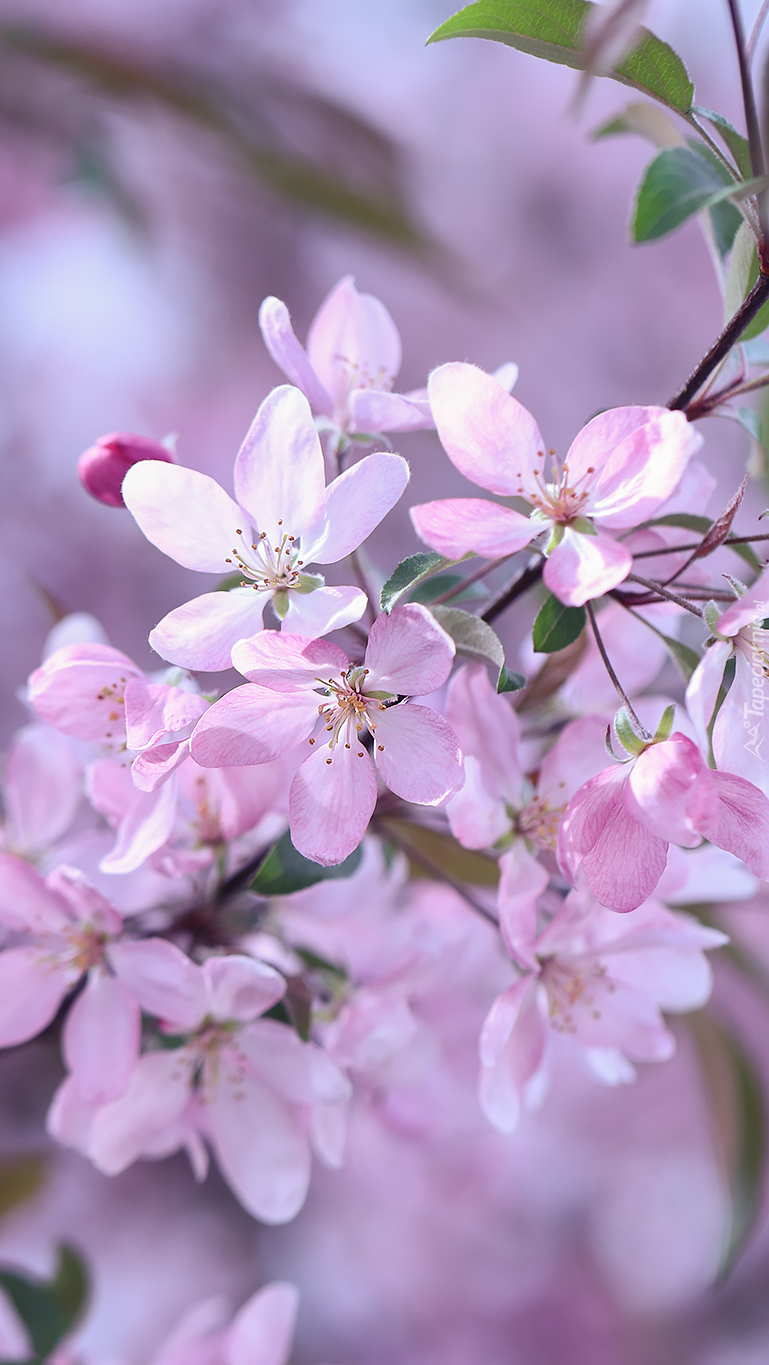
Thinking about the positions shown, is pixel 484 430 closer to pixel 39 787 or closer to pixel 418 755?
pixel 418 755

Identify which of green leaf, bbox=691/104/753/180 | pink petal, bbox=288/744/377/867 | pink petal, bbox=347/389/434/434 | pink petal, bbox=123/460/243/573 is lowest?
pink petal, bbox=288/744/377/867

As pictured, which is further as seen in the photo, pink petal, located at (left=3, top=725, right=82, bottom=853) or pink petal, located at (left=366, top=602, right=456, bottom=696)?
pink petal, located at (left=3, top=725, right=82, bottom=853)

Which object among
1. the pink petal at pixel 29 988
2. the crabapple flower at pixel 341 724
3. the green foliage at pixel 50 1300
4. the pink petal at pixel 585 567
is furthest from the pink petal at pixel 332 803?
the green foliage at pixel 50 1300

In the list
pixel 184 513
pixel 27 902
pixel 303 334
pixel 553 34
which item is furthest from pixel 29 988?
pixel 303 334

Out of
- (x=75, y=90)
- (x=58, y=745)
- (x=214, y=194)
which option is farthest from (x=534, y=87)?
(x=58, y=745)

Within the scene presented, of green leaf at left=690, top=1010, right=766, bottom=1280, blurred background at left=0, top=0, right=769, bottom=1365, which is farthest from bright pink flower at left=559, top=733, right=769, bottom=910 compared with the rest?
blurred background at left=0, top=0, right=769, bottom=1365

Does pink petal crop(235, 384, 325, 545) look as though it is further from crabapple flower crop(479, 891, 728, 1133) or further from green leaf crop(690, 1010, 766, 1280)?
green leaf crop(690, 1010, 766, 1280)

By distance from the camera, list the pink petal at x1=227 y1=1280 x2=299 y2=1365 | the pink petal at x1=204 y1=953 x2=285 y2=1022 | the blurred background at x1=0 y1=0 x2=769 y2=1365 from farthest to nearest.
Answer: the blurred background at x1=0 y1=0 x2=769 y2=1365 → the pink petal at x1=227 y1=1280 x2=299 y2=1365 → the pink petal at x1=204 y1=953 x2=285 y2=1022
